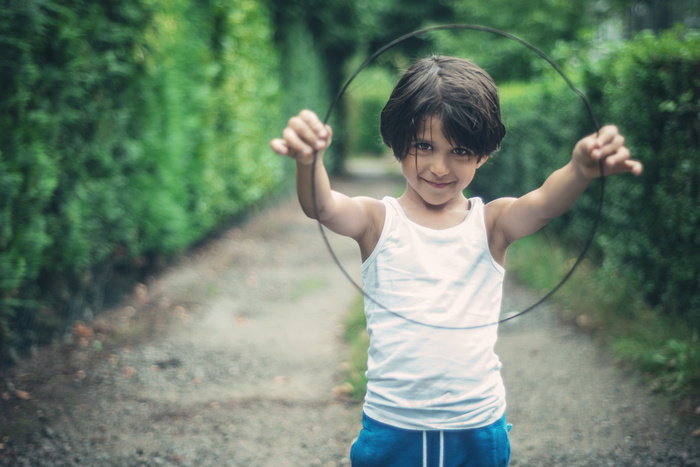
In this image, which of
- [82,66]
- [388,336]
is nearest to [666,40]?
[388,336]

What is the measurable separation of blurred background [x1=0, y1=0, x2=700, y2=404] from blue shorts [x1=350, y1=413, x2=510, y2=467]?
3.37ft

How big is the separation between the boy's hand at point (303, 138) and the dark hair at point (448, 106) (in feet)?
1.05

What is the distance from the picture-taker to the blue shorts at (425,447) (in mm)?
1777

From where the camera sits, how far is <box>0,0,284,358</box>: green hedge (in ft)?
12.0

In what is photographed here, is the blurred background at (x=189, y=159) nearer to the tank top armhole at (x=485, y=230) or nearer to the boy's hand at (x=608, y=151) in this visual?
the tank top armhole at (x=485, y=230)

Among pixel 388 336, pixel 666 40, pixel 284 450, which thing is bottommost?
pixel 284 450

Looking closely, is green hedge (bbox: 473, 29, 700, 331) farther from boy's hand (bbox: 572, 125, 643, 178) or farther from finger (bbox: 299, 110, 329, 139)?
finger (bbox: 299, 110, 329, 139)

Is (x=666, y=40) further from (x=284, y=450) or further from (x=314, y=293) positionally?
(x=314, y=293)

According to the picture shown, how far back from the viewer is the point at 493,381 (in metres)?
1.85

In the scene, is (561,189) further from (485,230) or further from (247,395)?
(247,395)

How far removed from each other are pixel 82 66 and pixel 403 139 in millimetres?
3368

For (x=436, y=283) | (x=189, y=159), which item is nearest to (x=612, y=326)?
(x=436, y=283)

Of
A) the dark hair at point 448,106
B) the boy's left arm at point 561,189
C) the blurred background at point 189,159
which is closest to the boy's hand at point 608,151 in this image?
the boy's left arm at point 561,189

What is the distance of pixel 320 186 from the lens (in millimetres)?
1691
